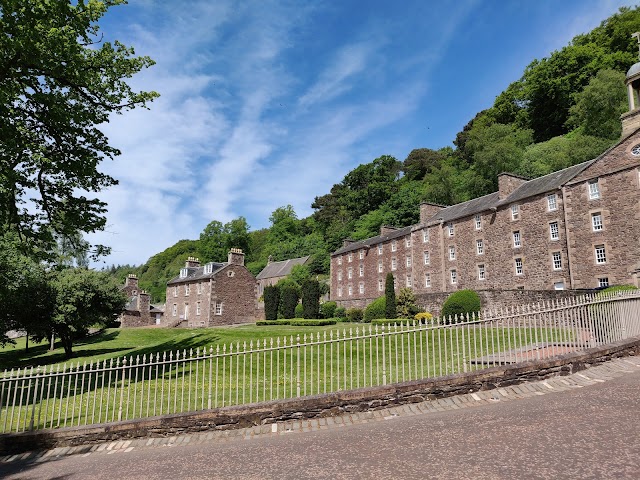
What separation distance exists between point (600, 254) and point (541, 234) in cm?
483

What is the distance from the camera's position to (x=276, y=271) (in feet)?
263

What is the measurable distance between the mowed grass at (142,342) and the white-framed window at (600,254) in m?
18.0

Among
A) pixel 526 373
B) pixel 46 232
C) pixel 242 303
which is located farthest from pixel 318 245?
pixel 526 373

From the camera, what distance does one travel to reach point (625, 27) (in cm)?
5606

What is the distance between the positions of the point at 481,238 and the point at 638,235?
1317 centimetres

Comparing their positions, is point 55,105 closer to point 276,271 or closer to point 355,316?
point 355,316

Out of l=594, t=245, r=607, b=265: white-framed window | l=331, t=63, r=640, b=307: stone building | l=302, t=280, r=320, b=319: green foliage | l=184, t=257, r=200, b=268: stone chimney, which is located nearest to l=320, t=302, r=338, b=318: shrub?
l=331, t=63, r=640, b=307: stone building

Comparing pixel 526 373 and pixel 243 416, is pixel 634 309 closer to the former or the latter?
pixel 526 373

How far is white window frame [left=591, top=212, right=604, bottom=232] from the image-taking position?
96.9 feet

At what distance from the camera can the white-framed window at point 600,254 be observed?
29.2 m

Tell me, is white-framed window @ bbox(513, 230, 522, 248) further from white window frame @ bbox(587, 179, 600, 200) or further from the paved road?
the paved road

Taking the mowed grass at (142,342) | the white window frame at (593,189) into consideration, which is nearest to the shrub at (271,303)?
the mowed grass at (142,342)

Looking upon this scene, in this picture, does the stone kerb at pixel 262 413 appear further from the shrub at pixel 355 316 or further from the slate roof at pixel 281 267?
the slate roof at pixel 281 267

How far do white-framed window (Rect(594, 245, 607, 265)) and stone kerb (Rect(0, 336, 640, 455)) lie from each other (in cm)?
2582
